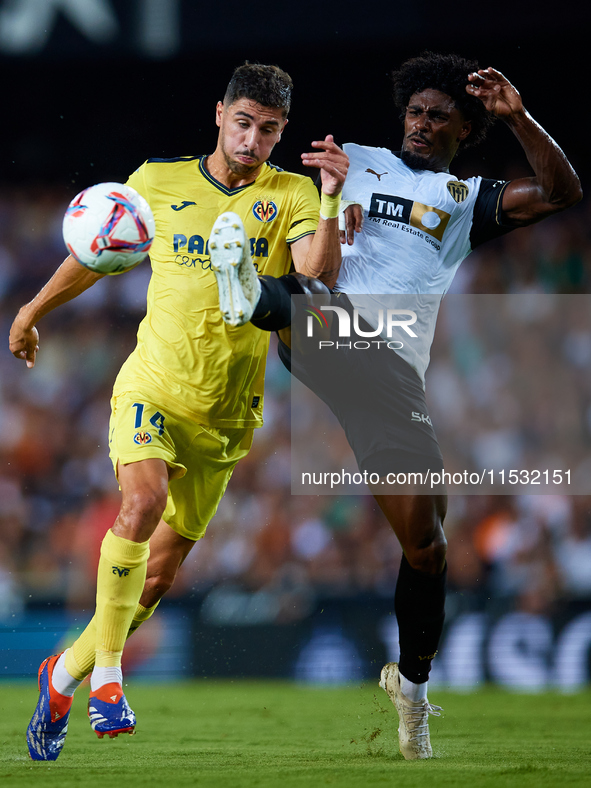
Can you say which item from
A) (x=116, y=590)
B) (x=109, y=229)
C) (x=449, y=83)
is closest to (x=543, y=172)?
(x=449, y=83)

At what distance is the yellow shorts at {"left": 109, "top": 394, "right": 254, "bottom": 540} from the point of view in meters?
3.73

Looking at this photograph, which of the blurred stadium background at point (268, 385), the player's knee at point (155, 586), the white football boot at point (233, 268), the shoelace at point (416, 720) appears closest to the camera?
the white football boot at point (233, 268)

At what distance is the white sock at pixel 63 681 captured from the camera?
3945mm

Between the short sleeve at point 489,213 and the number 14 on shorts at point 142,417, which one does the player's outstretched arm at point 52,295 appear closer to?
the number 14 on shorts at point 142,417

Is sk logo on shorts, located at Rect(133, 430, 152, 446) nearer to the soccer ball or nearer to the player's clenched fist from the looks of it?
the soccer ball

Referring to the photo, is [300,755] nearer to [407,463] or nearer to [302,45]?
[407,463]

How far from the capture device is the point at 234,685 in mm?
7605

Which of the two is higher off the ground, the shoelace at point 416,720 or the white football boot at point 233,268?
the white football boot at point 233,268

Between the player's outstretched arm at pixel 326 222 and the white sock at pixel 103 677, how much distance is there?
1.83 m

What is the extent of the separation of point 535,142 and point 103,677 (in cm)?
292

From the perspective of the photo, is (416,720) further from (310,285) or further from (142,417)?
(310,285)

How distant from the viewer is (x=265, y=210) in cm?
406

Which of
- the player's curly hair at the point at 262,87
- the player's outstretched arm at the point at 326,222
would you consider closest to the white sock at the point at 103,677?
the player's outstretched arm at the point at 326,222

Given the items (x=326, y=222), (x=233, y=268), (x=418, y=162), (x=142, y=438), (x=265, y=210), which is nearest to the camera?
(x=233, y=268)
